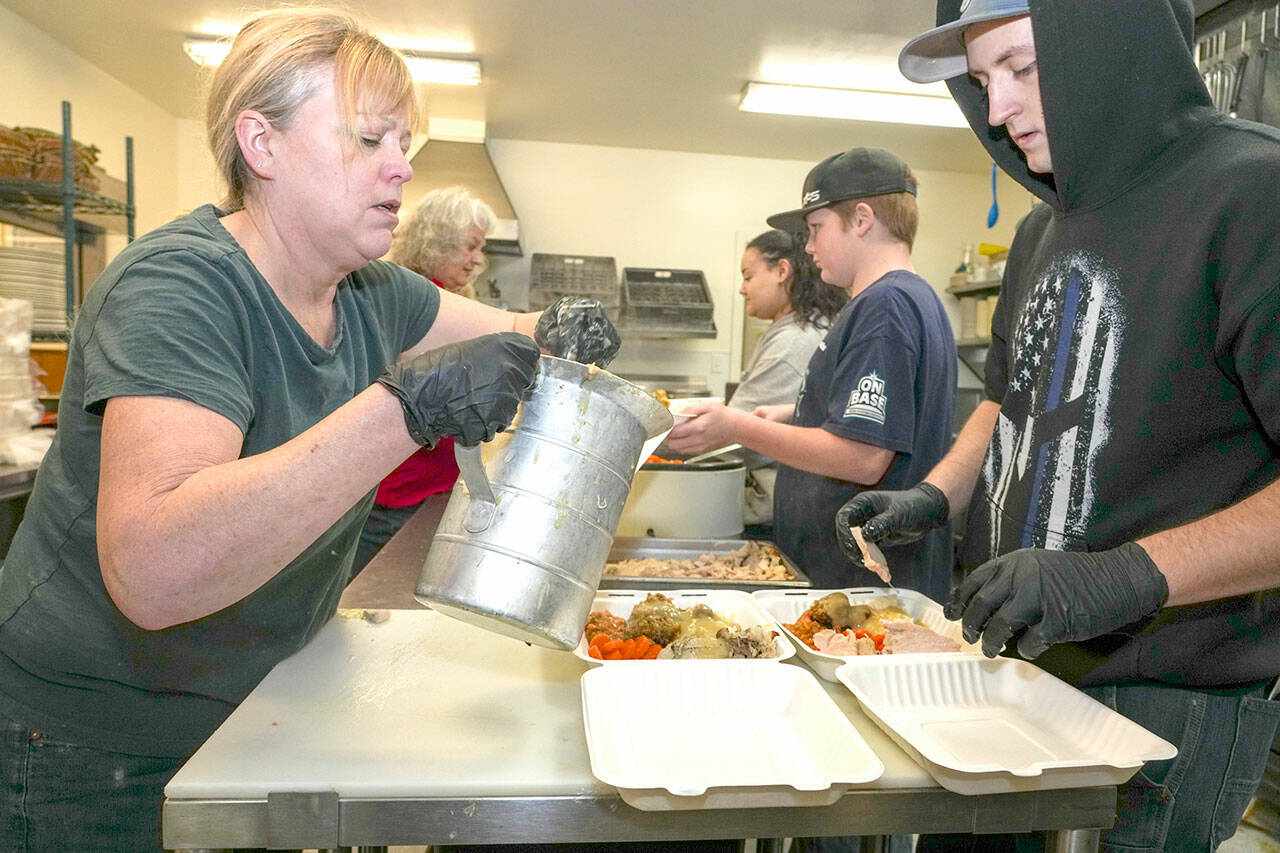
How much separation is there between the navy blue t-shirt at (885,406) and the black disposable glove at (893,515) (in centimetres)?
43

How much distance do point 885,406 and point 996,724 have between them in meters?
0.98

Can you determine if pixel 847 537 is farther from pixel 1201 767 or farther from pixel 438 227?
pixel 438 227

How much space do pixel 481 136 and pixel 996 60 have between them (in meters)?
5.25

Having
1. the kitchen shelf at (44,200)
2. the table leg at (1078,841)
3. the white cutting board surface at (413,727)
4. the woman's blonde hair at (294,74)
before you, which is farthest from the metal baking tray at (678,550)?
the kitchen shelf at (44,200)

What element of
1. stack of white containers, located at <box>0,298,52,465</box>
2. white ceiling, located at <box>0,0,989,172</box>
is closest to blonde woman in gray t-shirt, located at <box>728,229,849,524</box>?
white ceiling, located at <box>0,0,989,172</box>

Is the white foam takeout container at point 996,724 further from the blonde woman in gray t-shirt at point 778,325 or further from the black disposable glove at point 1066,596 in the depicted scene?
the blonde woman in gray t-shirt at point 778,325

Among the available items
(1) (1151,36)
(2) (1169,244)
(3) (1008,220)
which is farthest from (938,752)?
(3) (1008,220)

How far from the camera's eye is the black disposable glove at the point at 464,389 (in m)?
0.96

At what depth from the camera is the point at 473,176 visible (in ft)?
19.1

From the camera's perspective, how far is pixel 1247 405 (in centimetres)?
112

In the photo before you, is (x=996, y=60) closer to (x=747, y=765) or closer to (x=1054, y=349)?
(x=1054, y=349)

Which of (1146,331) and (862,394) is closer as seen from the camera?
(1146,331)

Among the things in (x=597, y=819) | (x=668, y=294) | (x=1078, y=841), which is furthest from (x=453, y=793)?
(x=668, y=294)

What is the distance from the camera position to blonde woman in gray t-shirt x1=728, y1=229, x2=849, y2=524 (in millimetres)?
3115
